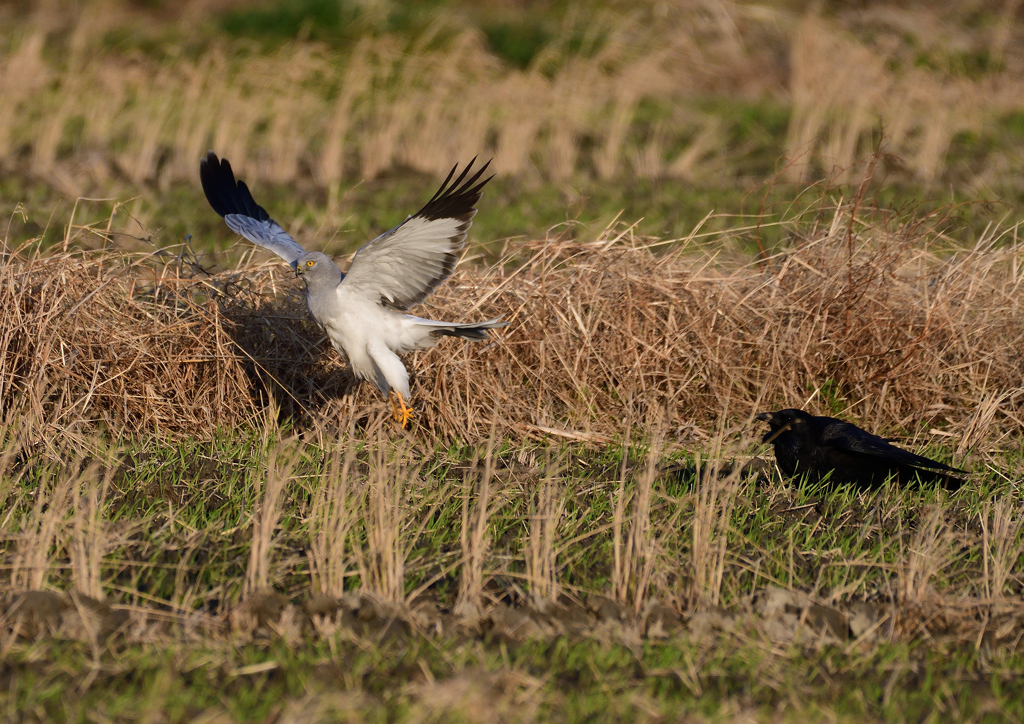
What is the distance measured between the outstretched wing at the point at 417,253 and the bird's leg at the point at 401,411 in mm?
431

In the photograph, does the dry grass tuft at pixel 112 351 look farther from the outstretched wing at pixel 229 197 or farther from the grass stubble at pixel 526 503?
the outstretched wing at pixel 229 197

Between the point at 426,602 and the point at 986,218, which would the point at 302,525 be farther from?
the point at 986,218

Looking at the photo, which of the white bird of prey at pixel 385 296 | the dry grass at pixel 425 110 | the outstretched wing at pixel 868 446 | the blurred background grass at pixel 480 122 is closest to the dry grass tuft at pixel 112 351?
the white bird of prey at pixel 385 296

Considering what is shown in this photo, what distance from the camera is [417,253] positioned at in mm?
4832

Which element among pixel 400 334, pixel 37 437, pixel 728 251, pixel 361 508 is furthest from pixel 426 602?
pixel 728 251

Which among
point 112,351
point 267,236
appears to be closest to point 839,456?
point 267,236

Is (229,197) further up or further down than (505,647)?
further up

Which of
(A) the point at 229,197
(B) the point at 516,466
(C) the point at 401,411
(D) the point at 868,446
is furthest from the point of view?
(A) the point at 229,197

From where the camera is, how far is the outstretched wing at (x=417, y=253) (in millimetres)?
4613

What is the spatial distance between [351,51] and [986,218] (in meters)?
9.04

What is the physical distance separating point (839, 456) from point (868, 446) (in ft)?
0.52

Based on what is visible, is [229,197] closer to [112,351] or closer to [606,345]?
[112,351]

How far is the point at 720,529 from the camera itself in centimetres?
396

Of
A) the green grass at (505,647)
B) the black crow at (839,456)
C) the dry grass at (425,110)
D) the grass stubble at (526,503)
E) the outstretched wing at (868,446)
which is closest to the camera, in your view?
the green grass at (505,647)
